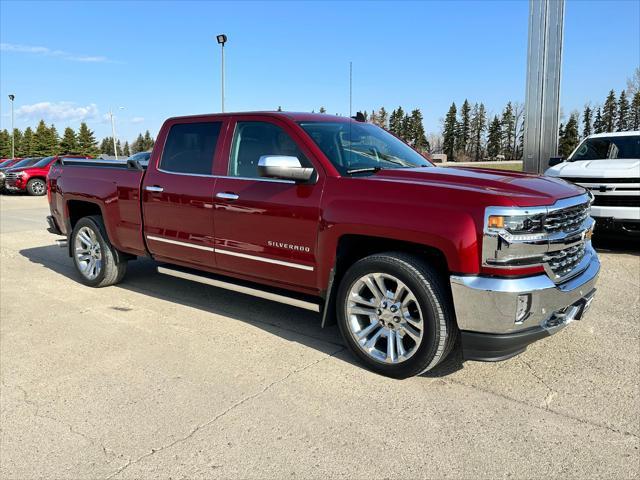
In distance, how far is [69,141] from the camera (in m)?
76.0

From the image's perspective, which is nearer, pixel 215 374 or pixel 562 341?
pixel 215 374

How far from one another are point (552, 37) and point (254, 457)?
43.7 feet

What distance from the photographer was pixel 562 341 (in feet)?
14.4

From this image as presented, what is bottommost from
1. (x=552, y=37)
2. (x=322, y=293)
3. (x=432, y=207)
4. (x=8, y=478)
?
(x=8, y=478)

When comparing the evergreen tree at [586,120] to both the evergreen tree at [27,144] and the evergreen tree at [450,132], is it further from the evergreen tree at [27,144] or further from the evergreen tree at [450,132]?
the evergreen tree at [27,144]

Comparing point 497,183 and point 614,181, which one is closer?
point 497,183

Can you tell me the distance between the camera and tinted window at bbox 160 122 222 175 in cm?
491

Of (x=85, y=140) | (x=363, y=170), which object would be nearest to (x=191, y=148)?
(x=363, y=170)

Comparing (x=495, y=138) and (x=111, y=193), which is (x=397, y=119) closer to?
(x=495, y=138)

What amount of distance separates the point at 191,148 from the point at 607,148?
7.39 m

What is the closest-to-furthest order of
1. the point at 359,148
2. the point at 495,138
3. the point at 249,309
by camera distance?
the point at 359,148, the point at 249,309, the point at 495,138

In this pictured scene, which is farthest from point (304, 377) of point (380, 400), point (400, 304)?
point (400, 304)

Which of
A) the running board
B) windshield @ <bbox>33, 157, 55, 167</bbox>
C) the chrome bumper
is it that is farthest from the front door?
windshield @ <bbox>33, 157, 55, 167</bbox>

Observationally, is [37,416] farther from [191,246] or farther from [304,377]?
[191,246]
